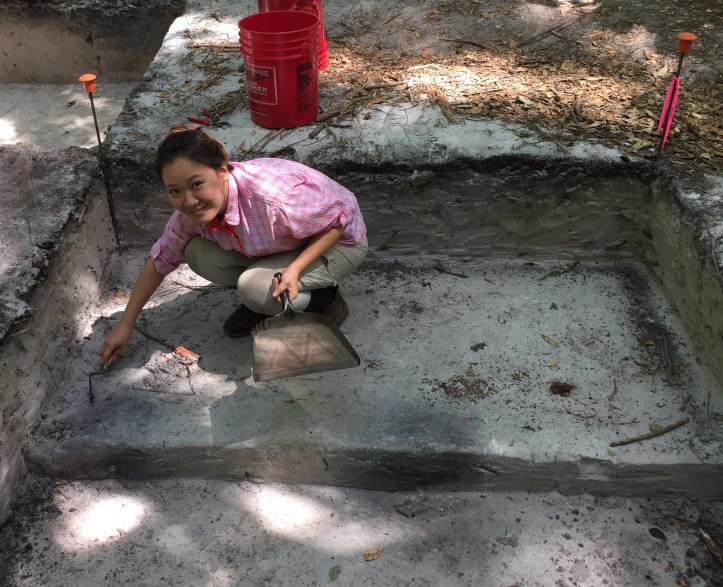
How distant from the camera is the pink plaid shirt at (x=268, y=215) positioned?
2219 mm

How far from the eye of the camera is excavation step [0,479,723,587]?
2.01 metres

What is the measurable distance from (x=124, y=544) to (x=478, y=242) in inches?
73.1

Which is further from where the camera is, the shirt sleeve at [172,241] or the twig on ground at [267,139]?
the twig on ground at [267,139]

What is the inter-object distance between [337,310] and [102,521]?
110cm

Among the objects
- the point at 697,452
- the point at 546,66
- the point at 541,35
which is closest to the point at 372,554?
the point at 697,452

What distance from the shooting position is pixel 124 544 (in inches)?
82.7

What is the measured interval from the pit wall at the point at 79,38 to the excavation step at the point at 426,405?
8.70 feet

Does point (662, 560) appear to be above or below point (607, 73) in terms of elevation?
below

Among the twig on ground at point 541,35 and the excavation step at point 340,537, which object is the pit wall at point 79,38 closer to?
the twig on ground at point 541,35

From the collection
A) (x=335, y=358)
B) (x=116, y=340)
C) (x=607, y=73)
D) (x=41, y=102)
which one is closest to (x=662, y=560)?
(x=335, y=358)

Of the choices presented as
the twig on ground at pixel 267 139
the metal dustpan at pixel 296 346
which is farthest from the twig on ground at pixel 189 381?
the twig on ground at pixel 267 139

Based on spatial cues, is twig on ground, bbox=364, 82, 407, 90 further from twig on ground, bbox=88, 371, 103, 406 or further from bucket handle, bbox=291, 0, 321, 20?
twig on ground, bbox=88, 371, 103, 406

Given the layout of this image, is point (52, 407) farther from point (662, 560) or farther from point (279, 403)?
point (662, 560)

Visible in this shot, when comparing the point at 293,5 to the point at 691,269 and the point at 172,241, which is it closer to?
the point at 172,241
